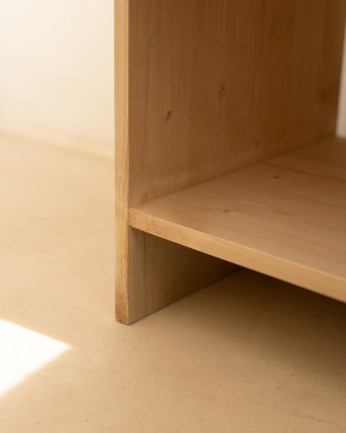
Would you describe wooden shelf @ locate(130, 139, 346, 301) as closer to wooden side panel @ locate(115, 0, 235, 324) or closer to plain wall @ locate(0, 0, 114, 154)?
wooden side panel @ locate(115, 0, 235, 324)

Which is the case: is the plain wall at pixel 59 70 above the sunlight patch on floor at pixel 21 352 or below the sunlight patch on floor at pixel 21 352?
above

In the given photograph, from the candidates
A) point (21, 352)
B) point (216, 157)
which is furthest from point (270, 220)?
point (21, 352)

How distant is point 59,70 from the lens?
76.0 inches

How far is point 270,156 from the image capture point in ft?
3.88

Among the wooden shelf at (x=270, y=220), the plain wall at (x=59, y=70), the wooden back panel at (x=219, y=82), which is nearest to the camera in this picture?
the wooden shelf at (x=270, y=220)

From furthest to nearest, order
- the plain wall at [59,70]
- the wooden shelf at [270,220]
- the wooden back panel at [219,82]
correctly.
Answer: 1. the plain wall at [59,70]
2. the wooden back panel at [219,82]
3. the wooden shelf at [270,220]

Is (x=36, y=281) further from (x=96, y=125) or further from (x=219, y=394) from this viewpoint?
(x=96, y=125)

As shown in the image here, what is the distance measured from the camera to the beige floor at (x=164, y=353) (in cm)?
78

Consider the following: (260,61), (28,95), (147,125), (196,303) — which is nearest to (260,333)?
(196,303)

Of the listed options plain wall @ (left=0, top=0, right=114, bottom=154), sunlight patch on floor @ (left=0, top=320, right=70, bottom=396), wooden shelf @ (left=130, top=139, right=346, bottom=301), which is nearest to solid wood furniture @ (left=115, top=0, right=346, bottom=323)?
wooden shelf @ (left=130, top=139, right=346, bottom=301)

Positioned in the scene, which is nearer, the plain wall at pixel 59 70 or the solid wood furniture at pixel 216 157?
the solid wood furniture at pixel 216 157

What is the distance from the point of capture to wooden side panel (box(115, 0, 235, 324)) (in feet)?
2.84

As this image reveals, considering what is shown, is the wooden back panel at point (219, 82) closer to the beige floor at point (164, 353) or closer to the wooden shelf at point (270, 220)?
the wooden shelf at point (270, 220)

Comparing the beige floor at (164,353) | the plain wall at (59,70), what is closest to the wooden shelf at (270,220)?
the beige floor at (164,353)
